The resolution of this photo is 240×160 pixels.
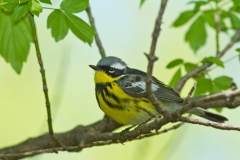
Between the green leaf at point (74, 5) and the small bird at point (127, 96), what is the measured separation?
0.73 meters

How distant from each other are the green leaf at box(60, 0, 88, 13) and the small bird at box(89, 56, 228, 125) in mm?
734

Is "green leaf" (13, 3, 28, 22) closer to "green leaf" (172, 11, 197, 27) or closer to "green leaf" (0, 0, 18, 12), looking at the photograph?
"green leaf" (0, 0, 18, 12)

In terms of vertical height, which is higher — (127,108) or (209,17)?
(209,17)

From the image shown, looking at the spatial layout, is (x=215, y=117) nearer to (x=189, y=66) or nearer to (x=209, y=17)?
(x=189, y=66)

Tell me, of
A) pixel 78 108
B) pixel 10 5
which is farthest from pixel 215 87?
pixel 78 108

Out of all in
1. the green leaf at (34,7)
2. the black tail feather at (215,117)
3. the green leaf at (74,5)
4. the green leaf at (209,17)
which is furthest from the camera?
the green leaf at (209,17)

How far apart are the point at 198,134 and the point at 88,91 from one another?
1351mm

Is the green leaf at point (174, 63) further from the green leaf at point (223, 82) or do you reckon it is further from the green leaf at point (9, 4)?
the green leaf at point (9, 4)

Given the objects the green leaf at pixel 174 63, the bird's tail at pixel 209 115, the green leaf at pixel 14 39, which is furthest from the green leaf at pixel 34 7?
the green leaf at pixel 174 63

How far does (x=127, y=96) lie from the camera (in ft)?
10.8

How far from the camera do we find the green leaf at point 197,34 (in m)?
4.02

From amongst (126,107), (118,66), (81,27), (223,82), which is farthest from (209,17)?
(81,27)

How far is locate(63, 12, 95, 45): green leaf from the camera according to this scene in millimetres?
2756

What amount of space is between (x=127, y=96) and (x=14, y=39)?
0.85 meters
